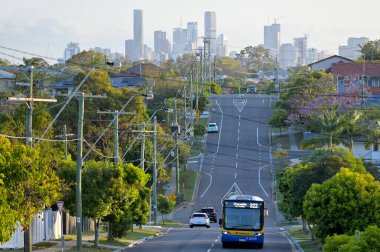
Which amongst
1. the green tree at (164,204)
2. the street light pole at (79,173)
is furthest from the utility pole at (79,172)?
the green tree at (164,204)

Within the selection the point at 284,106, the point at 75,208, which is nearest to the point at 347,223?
the point at 75,208

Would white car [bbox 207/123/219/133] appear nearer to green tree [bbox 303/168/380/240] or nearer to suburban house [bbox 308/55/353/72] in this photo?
suburban house [bbox 308/55/353/72]

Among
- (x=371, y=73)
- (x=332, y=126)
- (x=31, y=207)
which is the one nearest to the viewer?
(x=31, y=207)

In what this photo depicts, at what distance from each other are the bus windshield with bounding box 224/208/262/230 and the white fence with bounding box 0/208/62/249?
966cm

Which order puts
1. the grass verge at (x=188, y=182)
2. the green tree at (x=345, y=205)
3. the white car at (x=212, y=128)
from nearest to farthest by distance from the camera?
the green tree at (x=345, y=205)
the grass verge at (x=188, y=182)
the white car at (x=212, y=128)

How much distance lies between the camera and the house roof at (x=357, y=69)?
5007 inches

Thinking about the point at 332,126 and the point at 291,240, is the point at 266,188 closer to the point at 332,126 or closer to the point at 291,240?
the point at 332,126

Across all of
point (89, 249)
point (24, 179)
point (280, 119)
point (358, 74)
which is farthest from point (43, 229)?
point (358, 74)

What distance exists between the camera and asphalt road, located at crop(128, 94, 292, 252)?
5806 cm

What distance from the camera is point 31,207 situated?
116 ft

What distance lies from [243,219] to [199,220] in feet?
79.3

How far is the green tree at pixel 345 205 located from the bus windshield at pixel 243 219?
8.18 metres

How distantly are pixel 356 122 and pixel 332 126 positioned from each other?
3576 mm

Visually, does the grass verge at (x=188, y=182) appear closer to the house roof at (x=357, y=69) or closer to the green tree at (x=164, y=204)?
the green tree at (x=164, y=204)
